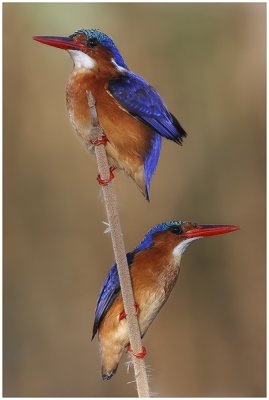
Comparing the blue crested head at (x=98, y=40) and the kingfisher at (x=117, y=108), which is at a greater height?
the blue crested head at (x=98, y=40)

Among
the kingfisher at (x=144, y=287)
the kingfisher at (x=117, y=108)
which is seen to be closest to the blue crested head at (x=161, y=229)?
the kingfisher at (x=144, y=287)

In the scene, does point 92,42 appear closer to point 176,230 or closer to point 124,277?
point 176,230

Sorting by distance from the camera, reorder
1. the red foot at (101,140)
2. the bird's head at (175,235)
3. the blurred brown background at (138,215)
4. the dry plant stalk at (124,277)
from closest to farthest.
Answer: the dry plant stalk at (124,277) < the red foot at (101,140) < the bird's head at (175,235) < the blurred brown background at (138,215)

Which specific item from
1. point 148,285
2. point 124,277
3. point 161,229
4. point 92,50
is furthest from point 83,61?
point 124,277

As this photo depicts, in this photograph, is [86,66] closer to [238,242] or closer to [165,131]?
[165,131]

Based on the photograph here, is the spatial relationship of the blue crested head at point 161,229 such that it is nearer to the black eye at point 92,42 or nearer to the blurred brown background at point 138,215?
the blurred brown background at point 138,215
